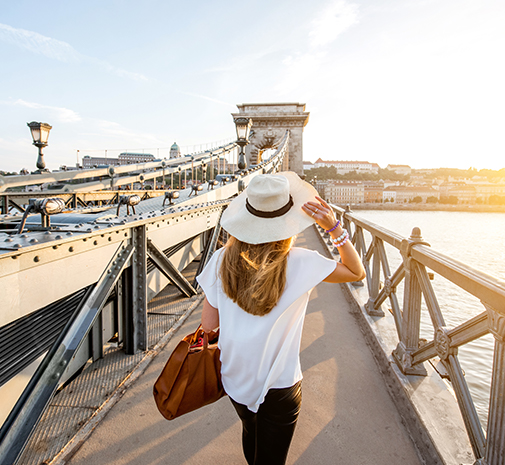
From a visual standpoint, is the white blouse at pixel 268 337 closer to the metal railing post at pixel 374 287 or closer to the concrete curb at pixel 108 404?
the concrete curb at pixel 108 404

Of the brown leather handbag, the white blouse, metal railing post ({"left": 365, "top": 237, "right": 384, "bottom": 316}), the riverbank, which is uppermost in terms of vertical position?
the white blouse

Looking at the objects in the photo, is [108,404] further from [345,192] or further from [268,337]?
[345,192]

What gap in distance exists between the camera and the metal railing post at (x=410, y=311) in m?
1.96

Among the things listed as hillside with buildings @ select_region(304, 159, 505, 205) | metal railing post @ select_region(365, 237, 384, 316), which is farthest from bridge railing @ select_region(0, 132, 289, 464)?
hillside with buildings @ select_region(304, 159, 505, 205)

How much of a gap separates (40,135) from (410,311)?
25.2ft

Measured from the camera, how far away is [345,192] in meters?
60.4

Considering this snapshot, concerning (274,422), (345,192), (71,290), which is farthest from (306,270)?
(345,192)

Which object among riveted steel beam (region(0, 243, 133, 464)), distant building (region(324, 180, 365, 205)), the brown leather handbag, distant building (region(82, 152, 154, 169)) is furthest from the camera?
distant building (region(324, 180, 365, 205))

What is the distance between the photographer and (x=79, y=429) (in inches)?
64.1

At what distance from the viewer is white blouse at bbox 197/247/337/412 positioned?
0.98 meters

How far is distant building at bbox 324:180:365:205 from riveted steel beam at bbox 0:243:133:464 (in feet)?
189

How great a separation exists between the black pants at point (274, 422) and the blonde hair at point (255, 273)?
30cm

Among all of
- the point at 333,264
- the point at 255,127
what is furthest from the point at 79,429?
the point at 255,127

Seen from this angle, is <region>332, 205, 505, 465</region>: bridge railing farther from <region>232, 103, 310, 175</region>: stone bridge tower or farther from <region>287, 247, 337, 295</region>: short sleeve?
<region>232, 103, 310, 175</region>: stone bridge tower
